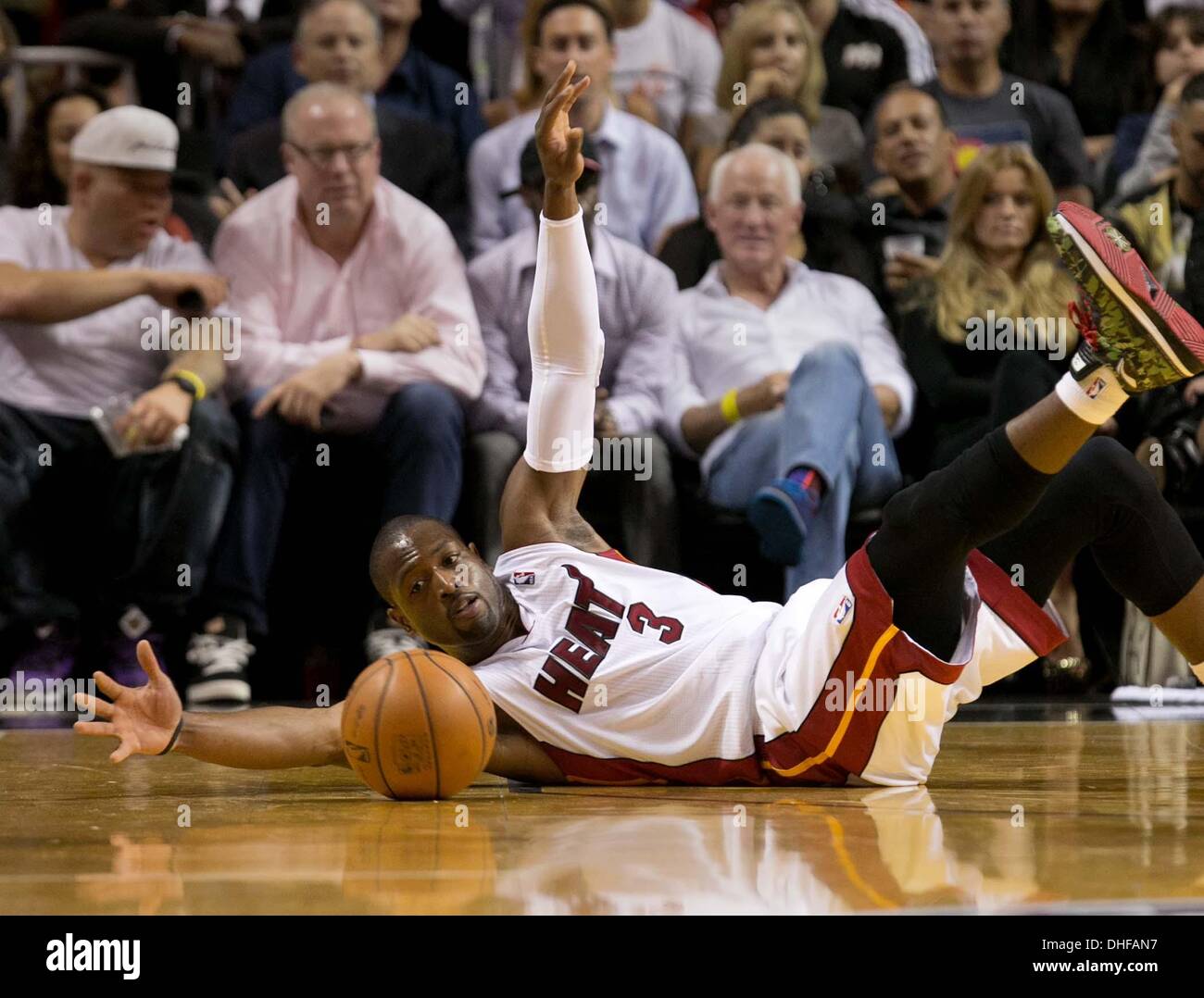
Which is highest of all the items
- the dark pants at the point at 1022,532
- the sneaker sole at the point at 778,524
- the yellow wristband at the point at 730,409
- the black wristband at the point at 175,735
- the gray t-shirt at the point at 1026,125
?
the gray t-shirt at the point at 1026,125

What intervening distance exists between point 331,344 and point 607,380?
39.1 inches

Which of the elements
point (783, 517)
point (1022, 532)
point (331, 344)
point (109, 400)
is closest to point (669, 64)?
point (331, 344)

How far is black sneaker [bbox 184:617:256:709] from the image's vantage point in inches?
204

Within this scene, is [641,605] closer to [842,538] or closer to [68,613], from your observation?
[842,538]

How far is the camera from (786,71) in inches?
248

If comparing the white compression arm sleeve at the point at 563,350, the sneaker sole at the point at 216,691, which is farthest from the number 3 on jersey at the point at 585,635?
the sneaker sole at the point at 216,691

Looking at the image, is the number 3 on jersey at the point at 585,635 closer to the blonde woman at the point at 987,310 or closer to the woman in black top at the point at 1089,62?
the blonde woman at the point at 987,310

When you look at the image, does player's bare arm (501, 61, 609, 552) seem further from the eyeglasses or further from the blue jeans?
the eyeglasses

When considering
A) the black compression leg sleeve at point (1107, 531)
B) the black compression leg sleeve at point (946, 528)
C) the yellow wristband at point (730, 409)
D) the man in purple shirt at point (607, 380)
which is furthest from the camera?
the yellow wristband at point (730, 409)

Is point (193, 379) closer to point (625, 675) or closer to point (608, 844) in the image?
point (625, 675)

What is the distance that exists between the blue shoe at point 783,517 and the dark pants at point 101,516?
1.77 m

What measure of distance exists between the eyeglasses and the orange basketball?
3.04 metres

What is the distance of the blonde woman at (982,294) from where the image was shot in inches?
226

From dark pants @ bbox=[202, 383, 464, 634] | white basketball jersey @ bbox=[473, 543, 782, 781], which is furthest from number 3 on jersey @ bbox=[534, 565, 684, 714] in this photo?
dark pants @ bbox=[202, 383, 464, 634]
